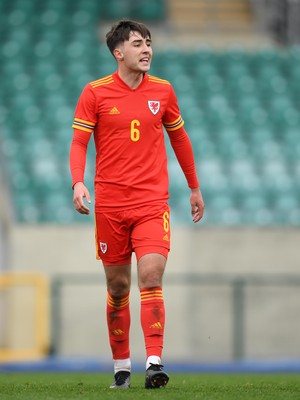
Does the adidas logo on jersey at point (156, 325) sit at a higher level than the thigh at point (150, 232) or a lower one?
lower

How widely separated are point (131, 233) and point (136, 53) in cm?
109

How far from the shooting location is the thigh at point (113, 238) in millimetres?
7309

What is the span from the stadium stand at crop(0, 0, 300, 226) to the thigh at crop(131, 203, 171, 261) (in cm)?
814

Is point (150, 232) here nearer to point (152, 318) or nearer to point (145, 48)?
point (152, 318)

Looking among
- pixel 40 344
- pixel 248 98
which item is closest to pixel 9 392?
pixel 40 344

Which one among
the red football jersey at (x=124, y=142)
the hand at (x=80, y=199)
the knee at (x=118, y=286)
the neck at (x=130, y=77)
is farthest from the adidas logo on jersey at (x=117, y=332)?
the neck at (x=130, y=77)

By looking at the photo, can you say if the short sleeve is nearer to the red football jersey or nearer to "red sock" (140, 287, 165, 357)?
the red football jersey

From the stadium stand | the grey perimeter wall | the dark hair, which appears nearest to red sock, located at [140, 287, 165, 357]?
the dark hair

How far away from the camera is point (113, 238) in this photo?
732 centimetres

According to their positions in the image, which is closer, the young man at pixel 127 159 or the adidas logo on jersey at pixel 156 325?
the adidas logo on jersey at pixel 156 325

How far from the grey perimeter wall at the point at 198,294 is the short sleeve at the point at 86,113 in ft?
25.0

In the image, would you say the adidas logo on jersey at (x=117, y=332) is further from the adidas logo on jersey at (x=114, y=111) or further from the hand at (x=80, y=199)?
the adidas logo on jersey at (x=114, y=111)

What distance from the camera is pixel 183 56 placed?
1912 centimetres

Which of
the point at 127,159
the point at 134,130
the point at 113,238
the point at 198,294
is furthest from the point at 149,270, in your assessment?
the point at 198,294
